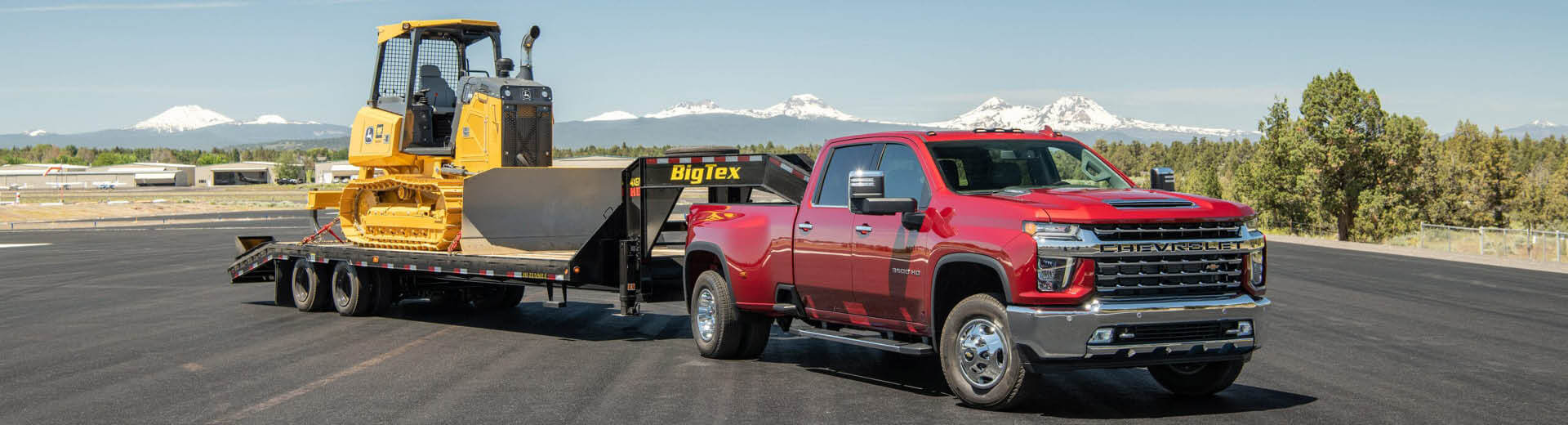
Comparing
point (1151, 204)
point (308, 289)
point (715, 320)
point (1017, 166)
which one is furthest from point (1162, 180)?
point (308, 289)

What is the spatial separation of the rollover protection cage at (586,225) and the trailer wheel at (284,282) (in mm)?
913

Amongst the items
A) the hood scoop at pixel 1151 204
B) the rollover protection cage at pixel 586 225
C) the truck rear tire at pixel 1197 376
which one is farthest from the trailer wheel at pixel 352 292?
the hood scoop at pixel 1151 204

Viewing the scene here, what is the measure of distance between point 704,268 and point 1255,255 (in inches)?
213

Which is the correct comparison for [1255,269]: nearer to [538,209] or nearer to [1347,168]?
[538,209]

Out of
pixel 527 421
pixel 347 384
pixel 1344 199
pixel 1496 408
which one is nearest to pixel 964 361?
pixel 527 421

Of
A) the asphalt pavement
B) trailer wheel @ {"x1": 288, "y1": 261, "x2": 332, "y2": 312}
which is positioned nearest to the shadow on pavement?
the asphalt pavement

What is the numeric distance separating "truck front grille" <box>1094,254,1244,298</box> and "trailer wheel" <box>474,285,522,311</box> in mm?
11357

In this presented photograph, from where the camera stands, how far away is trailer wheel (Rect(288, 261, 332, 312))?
1773cm

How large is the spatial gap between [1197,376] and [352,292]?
36.8 ft

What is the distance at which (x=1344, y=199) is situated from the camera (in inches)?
2778

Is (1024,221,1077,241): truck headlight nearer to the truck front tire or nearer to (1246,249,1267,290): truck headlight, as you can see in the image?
(1246,249,1267,290): truck headlight

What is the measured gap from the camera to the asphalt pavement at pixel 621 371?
9102 millimetres

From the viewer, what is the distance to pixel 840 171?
34.9 ft

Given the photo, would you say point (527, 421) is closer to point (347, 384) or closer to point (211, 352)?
point (347, 384)
